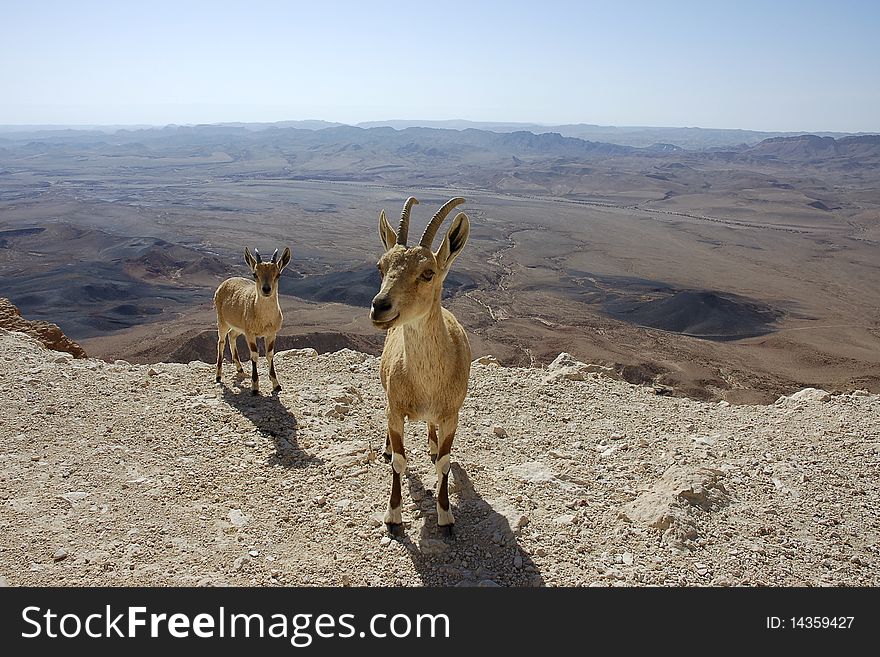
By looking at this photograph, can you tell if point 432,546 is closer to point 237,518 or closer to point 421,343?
point 421,343

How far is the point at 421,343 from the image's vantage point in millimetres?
4781

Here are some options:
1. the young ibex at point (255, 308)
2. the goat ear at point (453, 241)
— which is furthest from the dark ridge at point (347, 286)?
the goat ear at point (453, 241)

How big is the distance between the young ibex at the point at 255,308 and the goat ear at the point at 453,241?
16.9 ft

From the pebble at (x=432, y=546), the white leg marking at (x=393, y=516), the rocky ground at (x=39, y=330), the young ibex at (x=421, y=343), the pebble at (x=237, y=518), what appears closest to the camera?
the young ibex at (x=421, y=343)

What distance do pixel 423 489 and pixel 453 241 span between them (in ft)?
9.56

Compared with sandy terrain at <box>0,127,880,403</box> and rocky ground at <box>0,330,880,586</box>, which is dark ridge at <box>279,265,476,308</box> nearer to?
sandy terrain at <box>0,127,880,403</box>

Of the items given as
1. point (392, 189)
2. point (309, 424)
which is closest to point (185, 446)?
point (309, 424)

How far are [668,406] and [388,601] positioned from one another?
6.58 meters

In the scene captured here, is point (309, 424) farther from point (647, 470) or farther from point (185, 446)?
Answer: point (647, 470)

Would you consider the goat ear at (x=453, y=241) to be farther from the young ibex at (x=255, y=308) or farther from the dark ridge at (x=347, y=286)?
the dark ridge at (x=347, y=286)

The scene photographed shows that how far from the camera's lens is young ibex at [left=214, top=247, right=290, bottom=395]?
9234 mm

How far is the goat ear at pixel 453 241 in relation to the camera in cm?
452

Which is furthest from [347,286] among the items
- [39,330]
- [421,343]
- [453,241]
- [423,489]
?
[453,241]

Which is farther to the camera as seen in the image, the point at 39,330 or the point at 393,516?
the point at 39,330
